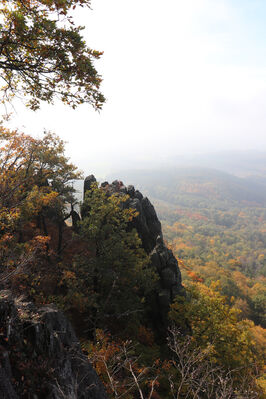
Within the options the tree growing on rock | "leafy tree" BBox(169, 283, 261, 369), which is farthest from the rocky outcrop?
"leafy tree" BBox(169, 283, 261, 369)

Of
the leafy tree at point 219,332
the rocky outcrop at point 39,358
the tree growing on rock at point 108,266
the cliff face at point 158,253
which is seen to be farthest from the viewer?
the cliff face at point 158,253

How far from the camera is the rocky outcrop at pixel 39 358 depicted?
672 centimetres

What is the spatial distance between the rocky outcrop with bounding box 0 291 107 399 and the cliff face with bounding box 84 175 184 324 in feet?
42.8

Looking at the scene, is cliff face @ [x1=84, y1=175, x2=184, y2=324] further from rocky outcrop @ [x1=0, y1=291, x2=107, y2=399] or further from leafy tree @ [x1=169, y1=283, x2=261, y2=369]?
rocky outcrop @ [x1=0, y1=291, x2=107, y2=399]

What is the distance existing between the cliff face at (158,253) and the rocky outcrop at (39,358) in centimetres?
1306

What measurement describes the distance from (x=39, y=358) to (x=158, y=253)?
1960cm

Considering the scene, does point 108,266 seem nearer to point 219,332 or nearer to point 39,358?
point 39,358

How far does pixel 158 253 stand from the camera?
26.0 meters

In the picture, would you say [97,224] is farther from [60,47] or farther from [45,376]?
[60,47]

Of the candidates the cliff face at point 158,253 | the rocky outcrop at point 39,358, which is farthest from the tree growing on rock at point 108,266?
the rocky outcrop at point 39,358

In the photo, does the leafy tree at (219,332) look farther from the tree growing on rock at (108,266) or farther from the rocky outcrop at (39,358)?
the rocky outcrop at (39,358)

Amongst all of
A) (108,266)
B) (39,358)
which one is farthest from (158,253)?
(39,358)

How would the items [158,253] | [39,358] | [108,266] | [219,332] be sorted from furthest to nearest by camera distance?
[158,253], [219,332], [108,266], [39,358]

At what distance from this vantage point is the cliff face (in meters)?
23.4
